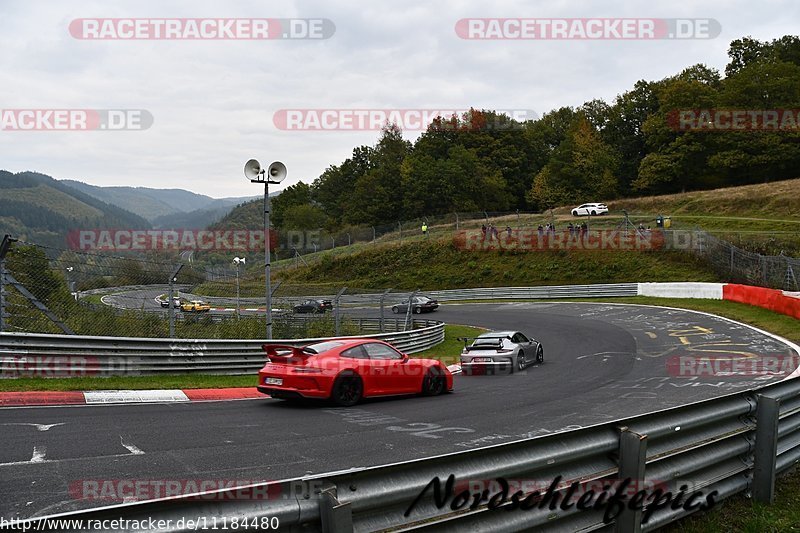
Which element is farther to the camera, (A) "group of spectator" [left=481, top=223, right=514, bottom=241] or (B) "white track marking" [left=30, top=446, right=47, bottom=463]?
(A) "group of spectator" [left=481, top=223, right=514, bottom=241]

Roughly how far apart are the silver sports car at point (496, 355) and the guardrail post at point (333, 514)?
615 inches

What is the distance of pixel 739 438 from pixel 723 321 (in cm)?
2463

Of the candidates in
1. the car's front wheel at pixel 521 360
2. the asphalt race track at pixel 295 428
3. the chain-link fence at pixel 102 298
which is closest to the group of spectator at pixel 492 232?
the car's front wheel at pixel 521 360

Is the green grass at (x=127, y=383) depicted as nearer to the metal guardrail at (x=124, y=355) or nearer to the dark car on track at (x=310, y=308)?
the metal guardrail at (x=124, y=355)

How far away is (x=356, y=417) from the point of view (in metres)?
10.9

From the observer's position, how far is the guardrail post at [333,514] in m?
2.88

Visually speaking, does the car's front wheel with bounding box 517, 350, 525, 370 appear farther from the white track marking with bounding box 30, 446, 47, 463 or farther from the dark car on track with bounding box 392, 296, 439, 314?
the dark car on track with bounding box 392, 296, 439, 314

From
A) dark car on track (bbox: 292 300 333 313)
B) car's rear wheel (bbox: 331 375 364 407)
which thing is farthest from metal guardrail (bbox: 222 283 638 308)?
car's rear wheel (bbox: 331 375 364 407)

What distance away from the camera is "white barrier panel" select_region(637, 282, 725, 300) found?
36.8 metres

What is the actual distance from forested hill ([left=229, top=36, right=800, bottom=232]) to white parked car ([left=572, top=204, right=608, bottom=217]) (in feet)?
61.1

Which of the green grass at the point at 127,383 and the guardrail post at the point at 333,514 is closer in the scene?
the guardrail post at the point at 333,514

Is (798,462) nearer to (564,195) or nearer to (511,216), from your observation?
(511,216)

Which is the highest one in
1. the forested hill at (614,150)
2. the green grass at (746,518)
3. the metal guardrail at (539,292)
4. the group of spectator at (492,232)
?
the forested hill at (614,150)

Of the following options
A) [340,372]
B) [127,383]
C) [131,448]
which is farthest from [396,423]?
[127,383]
